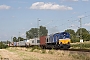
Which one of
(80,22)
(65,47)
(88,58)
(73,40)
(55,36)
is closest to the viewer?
(88,58)

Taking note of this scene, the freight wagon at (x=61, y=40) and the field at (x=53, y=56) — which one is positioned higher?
the freight wagon at (x=61, y=40)

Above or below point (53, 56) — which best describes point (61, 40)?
above

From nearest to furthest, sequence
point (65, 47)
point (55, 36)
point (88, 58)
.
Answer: point (88, 58), point (65, 47), point (55, 36)

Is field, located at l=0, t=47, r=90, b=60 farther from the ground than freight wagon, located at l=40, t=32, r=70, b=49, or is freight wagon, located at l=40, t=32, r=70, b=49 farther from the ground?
freight wagon, located at l=40, t=32, r=70, b=49

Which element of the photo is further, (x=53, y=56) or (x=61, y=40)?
(x=61, y=40)

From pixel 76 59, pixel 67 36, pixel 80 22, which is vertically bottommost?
pixel 76 59

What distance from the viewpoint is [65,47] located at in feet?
155

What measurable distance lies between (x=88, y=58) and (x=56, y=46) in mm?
26140

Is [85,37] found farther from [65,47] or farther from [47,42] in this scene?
[65,47]

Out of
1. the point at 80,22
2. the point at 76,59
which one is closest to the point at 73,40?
the point at 80,22

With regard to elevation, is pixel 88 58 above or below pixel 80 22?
below

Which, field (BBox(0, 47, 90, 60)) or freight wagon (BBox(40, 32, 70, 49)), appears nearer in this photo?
field (BBox(0, 47, 90, 60))

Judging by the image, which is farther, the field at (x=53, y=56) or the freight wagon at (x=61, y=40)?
the freight wagon at (x=61, y=40)

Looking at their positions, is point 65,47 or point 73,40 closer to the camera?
point 65,47
